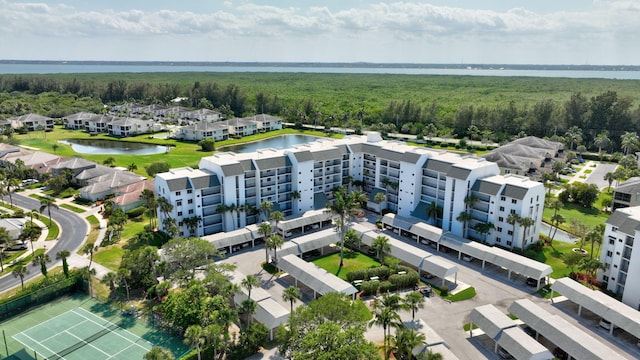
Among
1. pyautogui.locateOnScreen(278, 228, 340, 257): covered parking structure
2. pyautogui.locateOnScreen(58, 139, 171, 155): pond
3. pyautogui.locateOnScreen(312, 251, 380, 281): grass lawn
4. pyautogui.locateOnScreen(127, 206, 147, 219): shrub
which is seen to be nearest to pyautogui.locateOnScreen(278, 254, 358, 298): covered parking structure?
pyautogui.locateOnScreen(278, 228, 340, 257): covered parking structure

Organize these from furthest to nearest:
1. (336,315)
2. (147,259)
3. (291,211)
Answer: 1. (291,211)
2. (147,259)
3. (336,315)

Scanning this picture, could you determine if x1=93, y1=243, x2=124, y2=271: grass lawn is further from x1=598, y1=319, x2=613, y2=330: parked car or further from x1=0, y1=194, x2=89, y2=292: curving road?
x1=598, y1=319, x2=613, y2=330: parked car

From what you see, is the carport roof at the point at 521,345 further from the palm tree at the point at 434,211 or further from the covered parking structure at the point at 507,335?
the palm tree at the point at 434,211

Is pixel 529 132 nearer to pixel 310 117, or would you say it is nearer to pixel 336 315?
pixel 310 117

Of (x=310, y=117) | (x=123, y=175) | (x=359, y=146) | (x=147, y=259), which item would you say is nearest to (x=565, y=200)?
(x=359, y=146)

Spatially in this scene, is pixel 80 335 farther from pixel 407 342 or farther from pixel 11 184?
pixel 11 184

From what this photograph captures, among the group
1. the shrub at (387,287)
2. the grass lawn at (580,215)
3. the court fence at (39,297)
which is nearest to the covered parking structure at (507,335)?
the shrub at (387,287)
